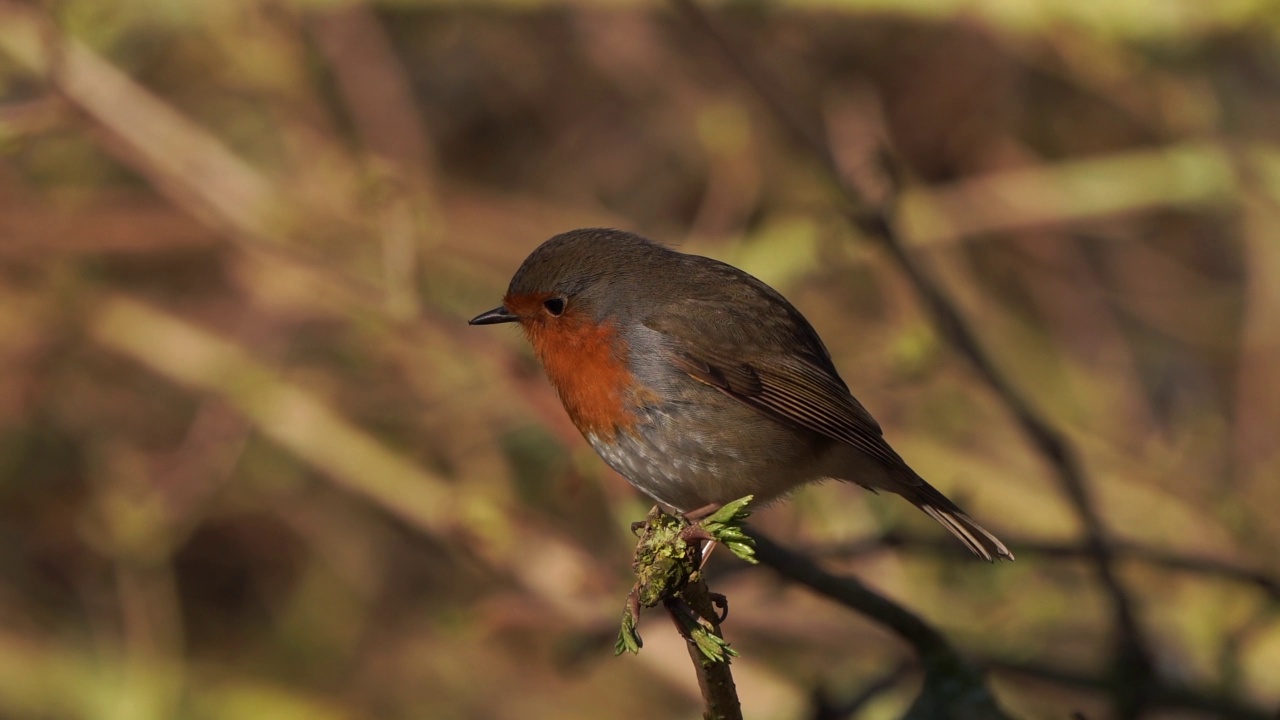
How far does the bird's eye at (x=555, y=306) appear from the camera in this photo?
3045mm

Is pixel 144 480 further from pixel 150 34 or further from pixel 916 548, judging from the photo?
pixel 916 548

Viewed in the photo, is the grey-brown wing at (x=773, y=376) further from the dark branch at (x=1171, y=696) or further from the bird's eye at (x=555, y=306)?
the dark branch at (x=1171, y=696)

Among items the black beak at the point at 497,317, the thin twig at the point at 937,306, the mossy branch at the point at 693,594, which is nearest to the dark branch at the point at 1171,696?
the thin twig at the point at 937,306

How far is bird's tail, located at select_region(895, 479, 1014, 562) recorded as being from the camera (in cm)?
298

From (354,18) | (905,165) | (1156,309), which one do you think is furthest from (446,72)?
(1156,309)

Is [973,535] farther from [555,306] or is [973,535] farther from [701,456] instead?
[555,306]

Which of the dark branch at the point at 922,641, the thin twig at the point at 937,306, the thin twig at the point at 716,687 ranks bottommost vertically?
the thin twig at the point at 716,687

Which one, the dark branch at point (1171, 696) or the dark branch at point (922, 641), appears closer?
the dark branch at point (922, 641)

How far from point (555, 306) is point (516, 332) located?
3.63 ft

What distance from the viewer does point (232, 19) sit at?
5234 millimetres

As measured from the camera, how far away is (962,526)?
3076mm

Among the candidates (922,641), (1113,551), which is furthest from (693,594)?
(1113,551)

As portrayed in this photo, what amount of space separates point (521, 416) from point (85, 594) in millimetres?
2095

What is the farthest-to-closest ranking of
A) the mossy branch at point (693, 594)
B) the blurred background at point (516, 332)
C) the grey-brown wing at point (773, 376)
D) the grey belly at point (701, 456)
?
the blurred background at point (516, 332), the grey-brown wing at point (773, 376), the grey belly at point (701, 456), the mossy branch at point (693, 594)
